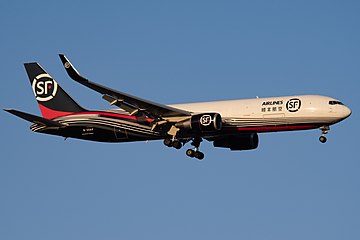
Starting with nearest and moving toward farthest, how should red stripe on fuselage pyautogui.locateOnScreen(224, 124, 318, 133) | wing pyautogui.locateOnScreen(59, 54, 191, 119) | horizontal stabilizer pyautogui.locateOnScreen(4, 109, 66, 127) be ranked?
wing pyautogui.locateOnScreen(59, 54, 191, 119)
red stripe on fuselage pyautogui.locateOnScreen(224, 124, 318, 133)
horizontal stabilizer pyautogui.locateOnScreen(4, 109, 66, 127)

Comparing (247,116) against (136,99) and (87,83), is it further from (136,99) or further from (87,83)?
(87,83)

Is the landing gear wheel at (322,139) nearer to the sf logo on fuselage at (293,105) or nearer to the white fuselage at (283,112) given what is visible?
the white fuselage at (283,112)

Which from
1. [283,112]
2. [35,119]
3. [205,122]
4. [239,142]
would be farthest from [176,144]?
[35,119]

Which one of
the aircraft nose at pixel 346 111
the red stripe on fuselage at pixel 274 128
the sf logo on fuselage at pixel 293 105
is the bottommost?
the red stripe on fuselage at pixel 274 128

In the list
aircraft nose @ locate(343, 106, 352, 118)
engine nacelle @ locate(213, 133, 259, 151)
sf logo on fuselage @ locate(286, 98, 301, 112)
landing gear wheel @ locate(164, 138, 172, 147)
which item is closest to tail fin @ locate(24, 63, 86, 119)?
landing gear wheel @ locate(164, 138, 172, 147)

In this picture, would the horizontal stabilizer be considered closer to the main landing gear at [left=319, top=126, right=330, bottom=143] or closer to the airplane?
the airplane

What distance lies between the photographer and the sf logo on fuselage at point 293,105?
67.8 m

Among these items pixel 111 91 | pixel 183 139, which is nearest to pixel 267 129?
pixel 183 139

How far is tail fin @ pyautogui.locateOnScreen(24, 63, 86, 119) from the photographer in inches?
3002

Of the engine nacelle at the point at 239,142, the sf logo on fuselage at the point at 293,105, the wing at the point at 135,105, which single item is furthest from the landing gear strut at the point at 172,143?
the sf logo on fuselage at the point at 293,105

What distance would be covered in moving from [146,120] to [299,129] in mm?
12289

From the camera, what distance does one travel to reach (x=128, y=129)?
239 feet

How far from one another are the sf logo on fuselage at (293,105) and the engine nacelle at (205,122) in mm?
5233

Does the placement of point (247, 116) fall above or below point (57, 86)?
below
